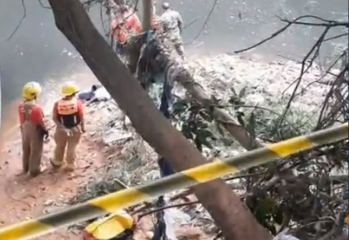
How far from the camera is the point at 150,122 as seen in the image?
90.3 inches

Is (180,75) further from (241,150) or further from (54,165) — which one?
(54,165)

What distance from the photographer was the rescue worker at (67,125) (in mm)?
4629

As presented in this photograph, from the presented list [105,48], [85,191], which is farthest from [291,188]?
[85,191]

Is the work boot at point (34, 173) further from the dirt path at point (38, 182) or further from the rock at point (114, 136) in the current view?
the rock at point (114, 136)

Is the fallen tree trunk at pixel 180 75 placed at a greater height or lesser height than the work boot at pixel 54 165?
lesser

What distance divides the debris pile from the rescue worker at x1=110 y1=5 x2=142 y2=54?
0.36m

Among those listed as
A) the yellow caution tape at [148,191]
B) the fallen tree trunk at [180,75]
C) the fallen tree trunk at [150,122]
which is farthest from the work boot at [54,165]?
the yellow caution tape at [148,191]

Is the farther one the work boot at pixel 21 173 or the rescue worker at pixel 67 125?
the work boot at pixel 21 173

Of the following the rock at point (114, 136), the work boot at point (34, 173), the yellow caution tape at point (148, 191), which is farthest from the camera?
the rock at point (114, 136)

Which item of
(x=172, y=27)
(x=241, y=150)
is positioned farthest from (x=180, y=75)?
(x=172, y=27)

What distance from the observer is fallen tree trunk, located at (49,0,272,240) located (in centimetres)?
224

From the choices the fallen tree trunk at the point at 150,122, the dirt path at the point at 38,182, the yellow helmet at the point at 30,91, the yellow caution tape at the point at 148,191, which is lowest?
the yellow caution tape at the point at 148,191

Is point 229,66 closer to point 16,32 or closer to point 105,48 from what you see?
point 16,32

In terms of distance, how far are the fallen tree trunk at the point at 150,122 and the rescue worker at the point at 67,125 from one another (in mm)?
2268
